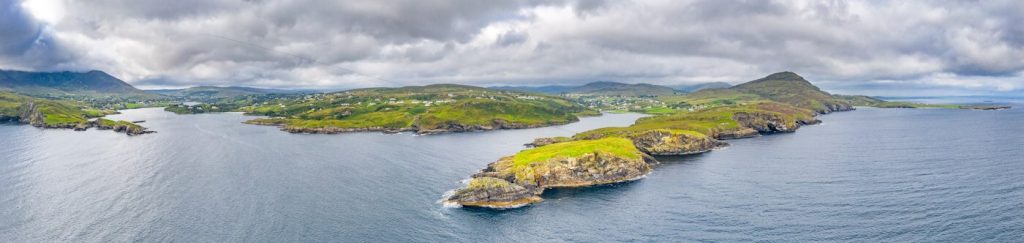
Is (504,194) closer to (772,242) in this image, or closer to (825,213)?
(772,242)

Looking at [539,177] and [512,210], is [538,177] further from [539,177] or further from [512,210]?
[512,210]

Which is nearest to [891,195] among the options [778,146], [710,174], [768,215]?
[768,215]

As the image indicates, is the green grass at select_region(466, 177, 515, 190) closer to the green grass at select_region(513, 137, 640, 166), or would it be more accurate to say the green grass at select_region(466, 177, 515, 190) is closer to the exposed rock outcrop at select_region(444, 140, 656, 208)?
the exposed rock outcrop at select_region(444, 140, 656, 208)

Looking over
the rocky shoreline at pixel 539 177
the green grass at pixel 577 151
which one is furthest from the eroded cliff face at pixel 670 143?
the green grass at pixel 577 151

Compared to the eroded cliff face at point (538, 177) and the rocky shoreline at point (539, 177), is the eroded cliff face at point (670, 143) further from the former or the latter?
the eroded cliff face at point (538, 177)

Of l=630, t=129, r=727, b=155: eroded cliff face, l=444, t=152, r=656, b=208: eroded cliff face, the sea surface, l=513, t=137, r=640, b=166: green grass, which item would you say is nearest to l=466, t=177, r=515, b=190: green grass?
l=444, t=152, r=656, b=208: eroded cliff face
